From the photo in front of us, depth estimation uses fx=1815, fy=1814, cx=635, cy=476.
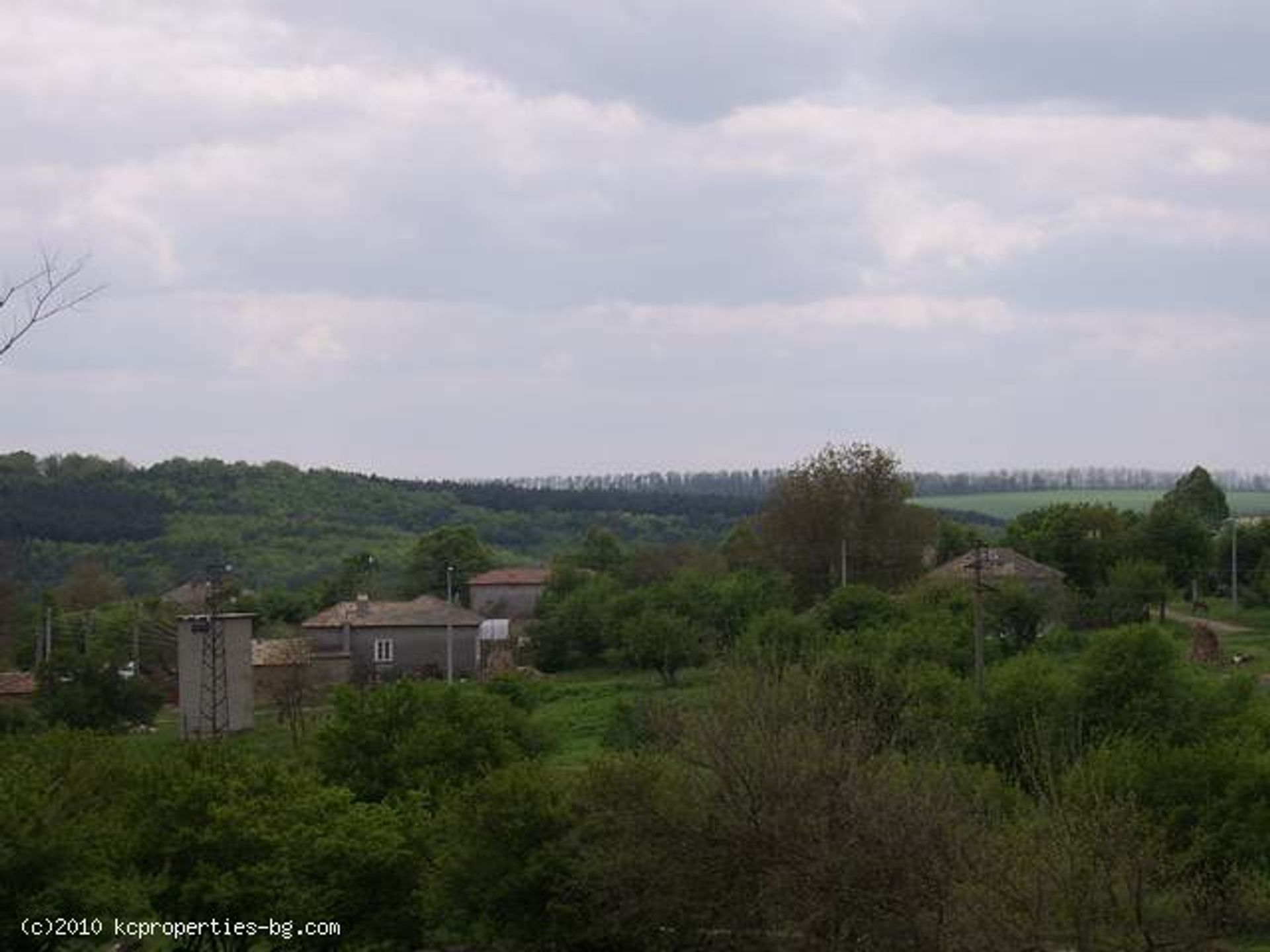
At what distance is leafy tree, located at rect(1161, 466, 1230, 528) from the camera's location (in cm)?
11000

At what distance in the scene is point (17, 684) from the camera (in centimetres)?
7219

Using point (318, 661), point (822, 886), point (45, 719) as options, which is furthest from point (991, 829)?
point (318, 661)

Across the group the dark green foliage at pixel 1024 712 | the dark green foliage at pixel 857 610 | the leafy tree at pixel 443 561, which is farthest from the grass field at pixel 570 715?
the leafy tree at pixel 443 561

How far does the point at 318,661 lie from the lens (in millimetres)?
77188

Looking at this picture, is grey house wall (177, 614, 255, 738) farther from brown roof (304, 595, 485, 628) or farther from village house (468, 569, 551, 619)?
village house (468, 569, 551, 619)

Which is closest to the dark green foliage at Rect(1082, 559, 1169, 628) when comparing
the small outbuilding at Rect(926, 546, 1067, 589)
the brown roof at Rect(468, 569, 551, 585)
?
the small outbuilding at Rect(926, 546, 1067, 589)

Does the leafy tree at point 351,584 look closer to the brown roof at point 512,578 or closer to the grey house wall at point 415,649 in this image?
the brown roof at point 512,578

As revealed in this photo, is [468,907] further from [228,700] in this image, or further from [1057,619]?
[1057,619]

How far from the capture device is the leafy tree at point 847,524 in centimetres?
8138

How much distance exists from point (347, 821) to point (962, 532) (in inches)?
3057

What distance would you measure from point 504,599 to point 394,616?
22.8m

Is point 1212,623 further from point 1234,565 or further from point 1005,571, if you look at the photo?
point 1005,571

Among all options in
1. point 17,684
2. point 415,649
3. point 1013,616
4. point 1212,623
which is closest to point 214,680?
point 17,684

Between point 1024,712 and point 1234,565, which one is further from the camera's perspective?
point 1234,565
